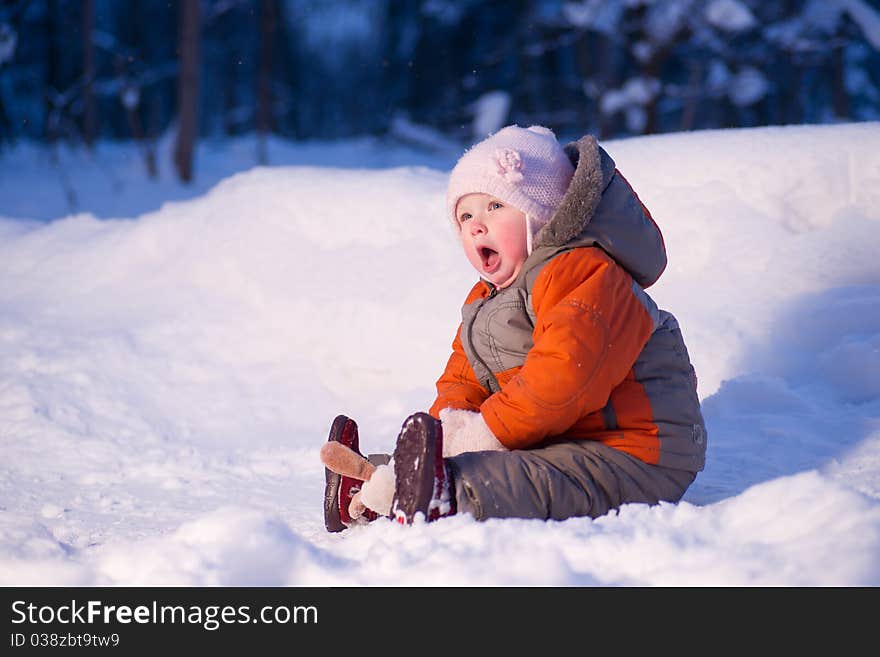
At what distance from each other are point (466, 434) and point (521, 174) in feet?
2.06

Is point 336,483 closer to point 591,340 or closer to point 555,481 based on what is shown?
point 555,481

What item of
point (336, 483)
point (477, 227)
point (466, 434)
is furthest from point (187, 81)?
Result: point (466, 434)

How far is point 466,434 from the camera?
208 cm

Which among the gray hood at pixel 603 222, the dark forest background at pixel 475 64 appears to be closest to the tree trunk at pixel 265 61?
the dark forest background at pixel 475 64

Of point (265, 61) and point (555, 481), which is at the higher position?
point (555, 481)

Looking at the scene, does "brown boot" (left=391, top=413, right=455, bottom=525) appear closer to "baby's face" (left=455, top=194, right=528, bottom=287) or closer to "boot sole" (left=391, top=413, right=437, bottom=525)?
"boot sole" (left=391, top=413, right=437, bottom=525)

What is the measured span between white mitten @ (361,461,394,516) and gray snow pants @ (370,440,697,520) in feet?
0.46

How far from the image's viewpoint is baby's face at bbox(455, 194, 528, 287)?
216 centimetres

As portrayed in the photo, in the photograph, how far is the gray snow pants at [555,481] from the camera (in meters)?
1.90

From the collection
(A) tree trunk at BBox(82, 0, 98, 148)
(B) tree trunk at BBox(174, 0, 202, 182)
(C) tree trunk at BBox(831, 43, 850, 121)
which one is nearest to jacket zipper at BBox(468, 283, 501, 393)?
(B) tree trunk at BBox(174, 0, 202, 182)

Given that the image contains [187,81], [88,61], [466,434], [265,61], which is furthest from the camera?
[265,61]

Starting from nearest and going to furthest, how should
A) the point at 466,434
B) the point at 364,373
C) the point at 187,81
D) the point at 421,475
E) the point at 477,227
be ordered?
1. the point at 421,475
2. the point at 466,434
3. the point at 477,227
4. the point at 364,373
5. the point at 187,81
